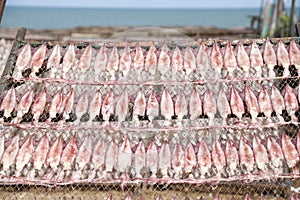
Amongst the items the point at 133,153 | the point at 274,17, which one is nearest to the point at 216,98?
the point at 133,153

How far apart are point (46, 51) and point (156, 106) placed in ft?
6.13

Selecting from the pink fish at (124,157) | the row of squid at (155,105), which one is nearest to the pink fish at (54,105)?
the row of squid at (155,105)

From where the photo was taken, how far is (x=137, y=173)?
4.48 meters

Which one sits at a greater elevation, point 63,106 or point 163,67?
point 163,67

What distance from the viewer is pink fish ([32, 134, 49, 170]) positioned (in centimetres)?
440

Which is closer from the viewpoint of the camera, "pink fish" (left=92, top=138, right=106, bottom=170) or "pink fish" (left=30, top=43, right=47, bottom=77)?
"pink fish" (left=92, top=138, right=106, bottom=170)

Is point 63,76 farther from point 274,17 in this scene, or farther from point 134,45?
point 274,17

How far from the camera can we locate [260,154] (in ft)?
14.7

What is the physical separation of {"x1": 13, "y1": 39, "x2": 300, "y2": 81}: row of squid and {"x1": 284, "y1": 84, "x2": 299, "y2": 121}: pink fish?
279 mm

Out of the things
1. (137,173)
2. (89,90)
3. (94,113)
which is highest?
(89,90)

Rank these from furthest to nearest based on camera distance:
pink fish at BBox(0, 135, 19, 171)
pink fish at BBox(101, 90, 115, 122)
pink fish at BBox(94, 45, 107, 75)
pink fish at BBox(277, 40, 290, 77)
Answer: pink fish at BBox(94, 45, 107, 75), pink fish at BBox(277, 40, 290, 77), pink fish at BBox(101, 90, 115, 122), pink fish at BBox(0, 135, 19, 171)

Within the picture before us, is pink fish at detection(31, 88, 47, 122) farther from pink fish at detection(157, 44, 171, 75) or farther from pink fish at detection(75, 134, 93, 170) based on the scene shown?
pink fish at detection(157, 44, 171, 75)

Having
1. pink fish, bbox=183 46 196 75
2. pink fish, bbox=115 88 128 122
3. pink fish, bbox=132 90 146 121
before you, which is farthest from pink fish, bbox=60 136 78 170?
pink fish, bbox=183 46 196 75

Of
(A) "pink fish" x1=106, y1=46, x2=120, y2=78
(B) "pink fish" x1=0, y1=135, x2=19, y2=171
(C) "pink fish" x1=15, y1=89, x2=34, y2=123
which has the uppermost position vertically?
(A) "pink fish" x1=106, y1=46, x2=120, y2=78
